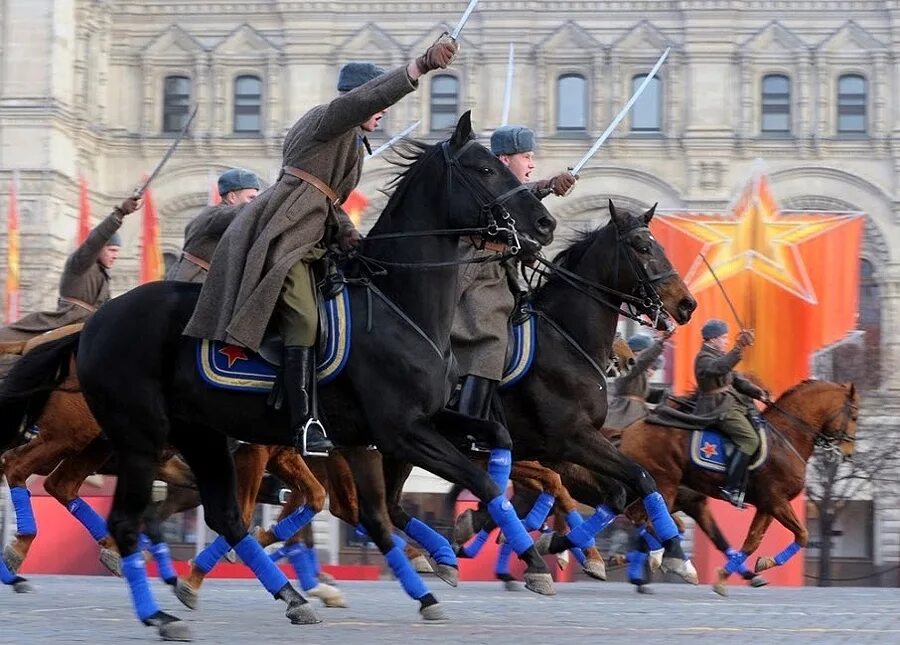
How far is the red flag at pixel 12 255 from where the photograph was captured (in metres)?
42.5

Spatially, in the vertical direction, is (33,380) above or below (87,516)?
above

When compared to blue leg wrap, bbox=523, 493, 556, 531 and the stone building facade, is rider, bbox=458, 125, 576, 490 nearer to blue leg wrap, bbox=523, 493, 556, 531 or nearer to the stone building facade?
blue leg wrap, bbox=523, 493, 556, 531

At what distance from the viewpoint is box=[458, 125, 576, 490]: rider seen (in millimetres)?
12086

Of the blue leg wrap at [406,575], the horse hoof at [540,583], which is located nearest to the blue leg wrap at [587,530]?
the horse hoof at [540,583]

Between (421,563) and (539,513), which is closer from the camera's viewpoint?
(539,513)

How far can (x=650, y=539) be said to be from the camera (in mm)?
15406

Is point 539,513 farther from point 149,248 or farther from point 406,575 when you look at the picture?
point 149,248

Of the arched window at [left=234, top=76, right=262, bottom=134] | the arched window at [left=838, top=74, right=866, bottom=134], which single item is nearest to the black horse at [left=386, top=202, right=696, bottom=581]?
the arched window at [left=838, top=74, right=866, bottom=134]

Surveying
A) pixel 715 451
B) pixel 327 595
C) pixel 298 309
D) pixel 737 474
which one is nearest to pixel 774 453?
pixel 737 474

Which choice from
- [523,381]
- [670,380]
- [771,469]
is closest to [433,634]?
[523,381]

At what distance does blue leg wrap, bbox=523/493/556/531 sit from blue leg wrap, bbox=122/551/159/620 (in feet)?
15.4

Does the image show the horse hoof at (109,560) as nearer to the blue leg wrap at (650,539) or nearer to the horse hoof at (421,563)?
the horse hoof at (421,563)

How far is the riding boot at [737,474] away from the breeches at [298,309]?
7.44 metres

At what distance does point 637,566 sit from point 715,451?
1152mm
